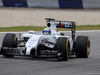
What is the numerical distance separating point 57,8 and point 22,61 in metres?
15.7

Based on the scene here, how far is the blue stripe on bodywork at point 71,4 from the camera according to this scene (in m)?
26.1

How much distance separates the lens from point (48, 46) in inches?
476

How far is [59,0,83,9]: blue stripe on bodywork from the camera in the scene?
26094mm

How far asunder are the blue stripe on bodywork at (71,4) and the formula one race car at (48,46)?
1311 cm

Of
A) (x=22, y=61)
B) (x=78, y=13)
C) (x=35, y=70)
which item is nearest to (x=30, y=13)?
(x=78, y=13)

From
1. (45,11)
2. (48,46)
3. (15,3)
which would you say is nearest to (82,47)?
(48,46)

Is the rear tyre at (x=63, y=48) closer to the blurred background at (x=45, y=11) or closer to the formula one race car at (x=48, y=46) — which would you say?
the formula one race car at (x=48, y=46)

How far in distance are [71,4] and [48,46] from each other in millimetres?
14710

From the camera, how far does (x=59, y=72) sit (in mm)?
9094

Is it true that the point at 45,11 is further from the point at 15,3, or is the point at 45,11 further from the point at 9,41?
the point at 9,41

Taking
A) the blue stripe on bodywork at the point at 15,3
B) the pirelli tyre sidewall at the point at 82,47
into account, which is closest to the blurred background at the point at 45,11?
the blue stripe on bodywork at the point at 15,3

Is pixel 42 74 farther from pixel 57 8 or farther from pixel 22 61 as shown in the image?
pixel 57 8

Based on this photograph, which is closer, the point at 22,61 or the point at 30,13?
the point at 22,61

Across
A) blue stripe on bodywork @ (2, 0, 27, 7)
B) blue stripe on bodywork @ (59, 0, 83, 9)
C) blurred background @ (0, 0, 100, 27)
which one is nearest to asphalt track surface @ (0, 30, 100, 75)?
blue stripe on bodywork @ (2, 0, 27, 7)
